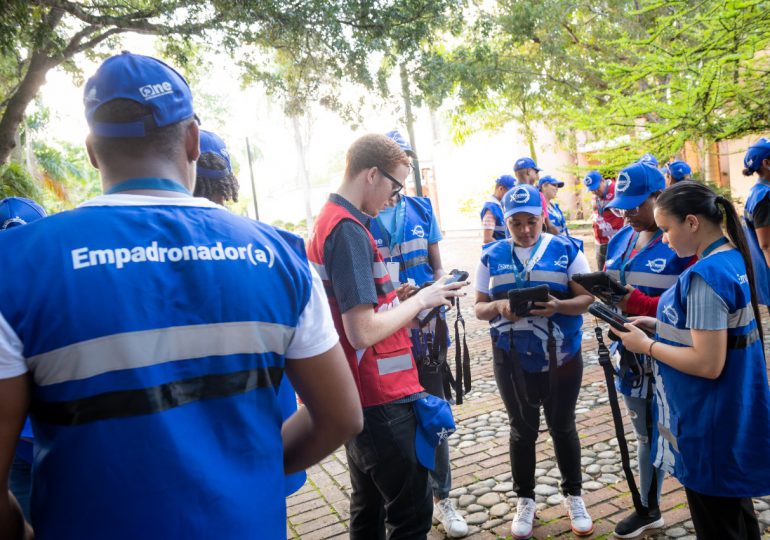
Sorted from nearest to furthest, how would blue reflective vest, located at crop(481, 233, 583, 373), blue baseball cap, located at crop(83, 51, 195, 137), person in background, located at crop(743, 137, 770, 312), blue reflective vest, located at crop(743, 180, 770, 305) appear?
blue baseball cap, located at crop(83, 51, 195, 137)
blue reflective vest, located at crop(481, 233, 583, 373)
person in background, located at crop(743, 137, 770, 312)
blue reflective vest, located at crop(743, 180, 770, 305)

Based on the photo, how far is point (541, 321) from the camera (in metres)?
3.69

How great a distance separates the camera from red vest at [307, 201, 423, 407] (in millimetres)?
2615

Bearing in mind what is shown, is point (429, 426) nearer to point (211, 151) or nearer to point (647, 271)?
point (211, 151)

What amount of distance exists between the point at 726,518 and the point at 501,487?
1.83 m

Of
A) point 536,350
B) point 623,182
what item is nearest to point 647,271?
point 623,182

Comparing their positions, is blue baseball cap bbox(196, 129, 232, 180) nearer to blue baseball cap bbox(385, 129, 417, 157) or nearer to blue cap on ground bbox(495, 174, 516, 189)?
blue baseball cap bbox(385, 129, 417, 157)

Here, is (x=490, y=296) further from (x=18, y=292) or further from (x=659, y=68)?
(x=659, y=68)

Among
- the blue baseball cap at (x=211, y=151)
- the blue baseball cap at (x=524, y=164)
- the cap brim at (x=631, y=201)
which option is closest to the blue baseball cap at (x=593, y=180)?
the blue baseball cap at (x=524, y=164)

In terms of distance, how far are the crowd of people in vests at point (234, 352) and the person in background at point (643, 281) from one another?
0.08 ft

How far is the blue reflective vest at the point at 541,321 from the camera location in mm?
3668

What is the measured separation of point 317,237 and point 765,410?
207 centimetres

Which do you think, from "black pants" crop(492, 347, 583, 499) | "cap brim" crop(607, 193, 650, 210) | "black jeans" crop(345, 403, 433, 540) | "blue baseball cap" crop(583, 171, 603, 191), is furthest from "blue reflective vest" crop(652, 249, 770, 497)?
"blue baseball cap" crop(583, 171, 603, 191)

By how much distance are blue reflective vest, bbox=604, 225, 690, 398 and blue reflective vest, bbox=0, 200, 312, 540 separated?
8.49 feet

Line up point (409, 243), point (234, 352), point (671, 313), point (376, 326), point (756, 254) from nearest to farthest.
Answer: point (234, 352) → point (376, 326) → point (671, 313) → point (409, 243) → point (756, 254)
